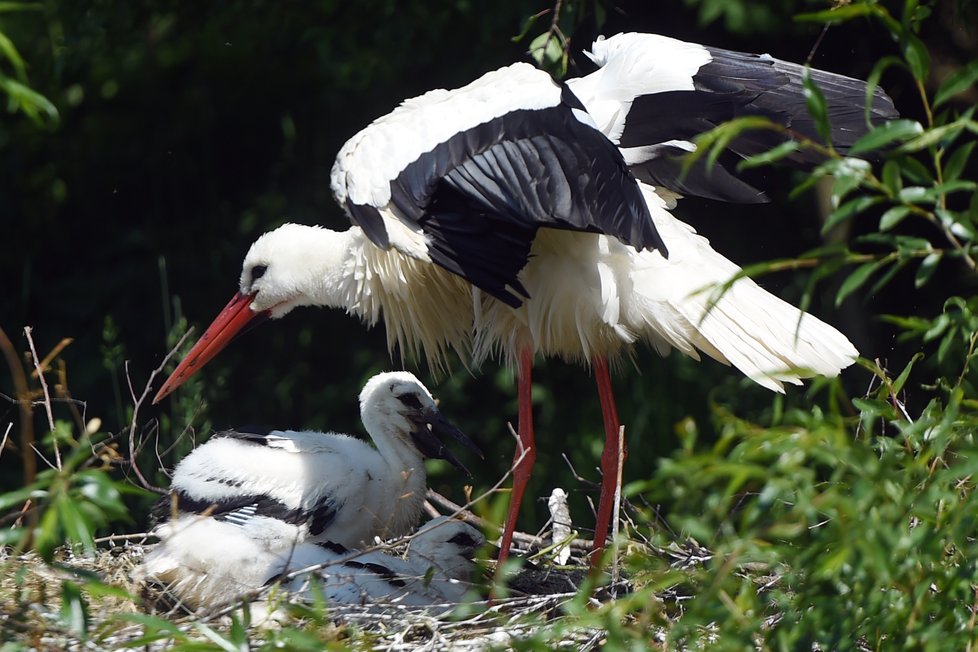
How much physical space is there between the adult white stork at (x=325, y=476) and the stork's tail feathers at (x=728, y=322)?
66 cm

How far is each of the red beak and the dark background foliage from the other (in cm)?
18

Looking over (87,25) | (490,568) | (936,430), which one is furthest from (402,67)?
(936,430)

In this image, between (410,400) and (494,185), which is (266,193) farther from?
(494,185)

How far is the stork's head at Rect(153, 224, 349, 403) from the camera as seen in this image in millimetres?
3475

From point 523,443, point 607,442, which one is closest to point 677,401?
point 607,442

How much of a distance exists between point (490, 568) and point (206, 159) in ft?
11.6

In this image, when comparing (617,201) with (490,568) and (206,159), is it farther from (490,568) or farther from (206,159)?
(206,159)

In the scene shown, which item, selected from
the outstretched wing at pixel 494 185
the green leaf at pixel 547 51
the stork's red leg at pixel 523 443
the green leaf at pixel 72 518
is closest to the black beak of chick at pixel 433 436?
the stork's red leg at pixel 523 443

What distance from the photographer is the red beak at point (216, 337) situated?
12.3 ft

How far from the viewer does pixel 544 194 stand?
9.30 feet

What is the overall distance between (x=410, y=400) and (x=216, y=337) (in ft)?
1.97

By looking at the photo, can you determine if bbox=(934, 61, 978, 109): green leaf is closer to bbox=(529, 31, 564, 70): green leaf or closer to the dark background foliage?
bbox=(529, 31, 564, 70): green leaf

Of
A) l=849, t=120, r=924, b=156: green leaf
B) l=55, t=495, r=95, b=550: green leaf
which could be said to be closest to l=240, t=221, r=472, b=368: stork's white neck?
l=55, t=495, r=95, b=550: green leaf

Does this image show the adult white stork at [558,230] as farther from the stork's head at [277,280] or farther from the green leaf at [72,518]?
the green leaf at [72,518]
